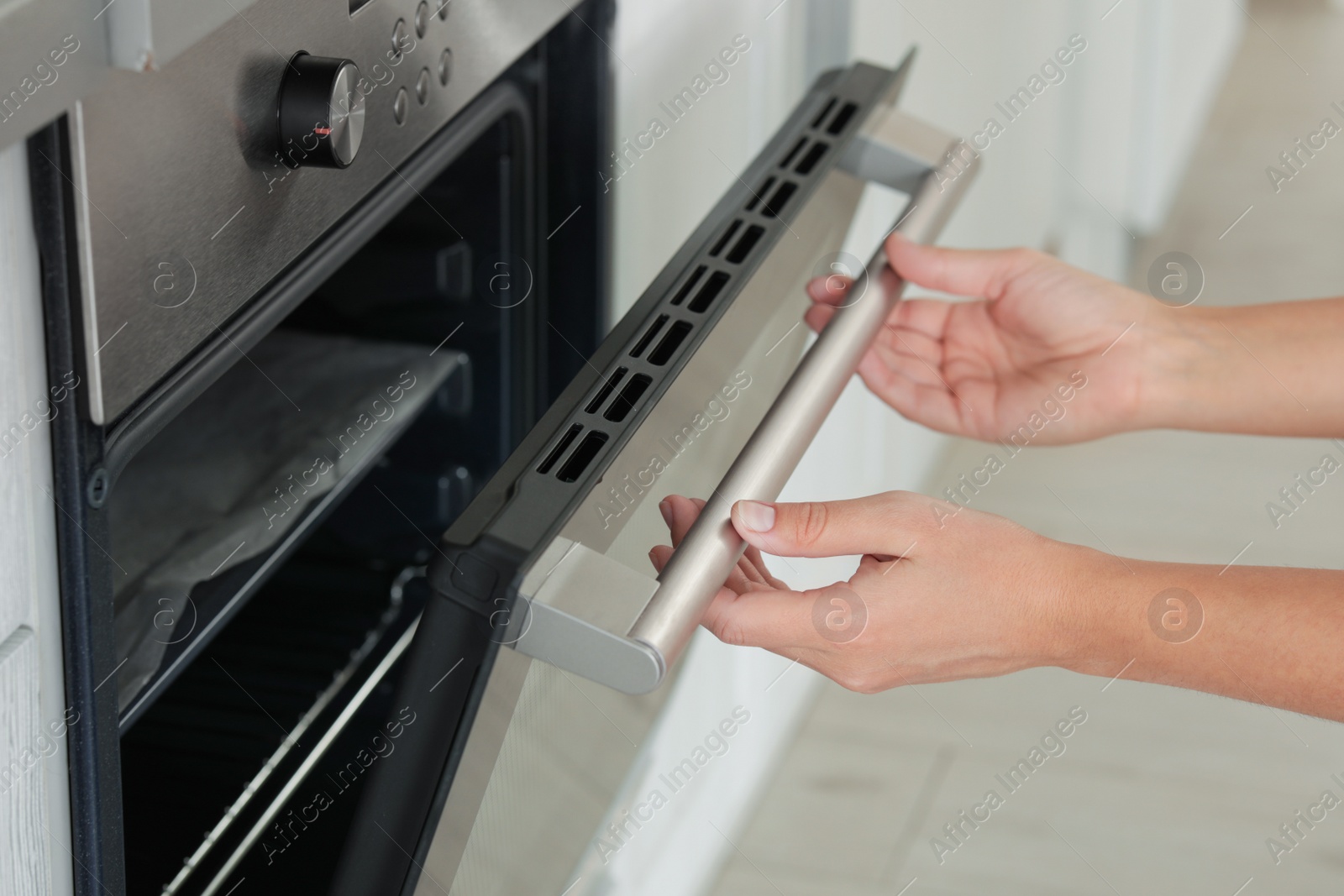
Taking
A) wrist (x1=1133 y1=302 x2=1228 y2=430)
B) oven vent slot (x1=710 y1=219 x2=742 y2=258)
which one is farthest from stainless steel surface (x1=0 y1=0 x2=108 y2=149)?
wrist (x1=1133 y1=302 x2=1228 y2=430)

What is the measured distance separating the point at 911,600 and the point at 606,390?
9.4 inches

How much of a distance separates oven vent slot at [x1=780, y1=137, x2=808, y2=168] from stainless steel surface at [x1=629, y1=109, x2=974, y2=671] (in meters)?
0.05

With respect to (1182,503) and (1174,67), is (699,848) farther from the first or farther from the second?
(1174,67)

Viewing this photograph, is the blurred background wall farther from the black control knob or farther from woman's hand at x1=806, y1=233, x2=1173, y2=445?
the black control knob

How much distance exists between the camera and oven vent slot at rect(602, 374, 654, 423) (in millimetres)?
558

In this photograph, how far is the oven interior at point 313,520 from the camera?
74 centimetres

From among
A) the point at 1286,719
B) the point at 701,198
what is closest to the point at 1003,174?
the point at 1286,719

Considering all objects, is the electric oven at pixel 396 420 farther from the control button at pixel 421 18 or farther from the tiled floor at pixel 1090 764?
the tiled floor at pixel 1090 764

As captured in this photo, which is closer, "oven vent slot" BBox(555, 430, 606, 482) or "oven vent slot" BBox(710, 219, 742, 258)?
"oven vent slot" BBox(555, 430, 606, 482)

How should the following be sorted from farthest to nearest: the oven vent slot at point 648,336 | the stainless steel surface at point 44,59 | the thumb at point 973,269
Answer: the thumb at point 973,269 < the oven vent slot at point 648,336 < the stainless steel surface at point 44,59

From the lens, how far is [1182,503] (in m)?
2.27

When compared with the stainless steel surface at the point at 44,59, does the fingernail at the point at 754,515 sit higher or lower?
lower

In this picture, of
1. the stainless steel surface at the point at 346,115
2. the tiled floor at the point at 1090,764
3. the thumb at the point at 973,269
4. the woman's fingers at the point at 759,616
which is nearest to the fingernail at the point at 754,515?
the woman's fingers at the point at 759,616

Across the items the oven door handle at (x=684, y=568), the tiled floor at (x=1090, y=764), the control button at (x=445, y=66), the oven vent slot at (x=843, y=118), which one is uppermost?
the control button at (x=445, y=66)
